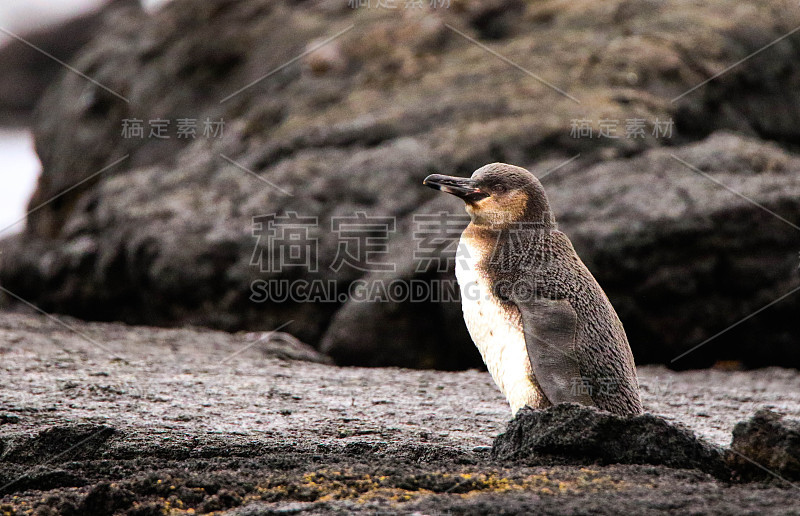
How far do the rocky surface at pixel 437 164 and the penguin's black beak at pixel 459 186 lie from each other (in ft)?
10.0

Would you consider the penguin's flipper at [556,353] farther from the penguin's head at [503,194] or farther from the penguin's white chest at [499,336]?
the penguin's head at [503,194]

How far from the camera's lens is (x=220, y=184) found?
999 centimetres

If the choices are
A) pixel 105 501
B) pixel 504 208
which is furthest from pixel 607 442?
pixel 105 501

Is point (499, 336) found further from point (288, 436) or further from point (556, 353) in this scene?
point (288, 436)

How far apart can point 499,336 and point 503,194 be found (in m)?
0.82

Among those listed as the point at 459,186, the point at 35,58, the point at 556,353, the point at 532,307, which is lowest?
the point at 556,353

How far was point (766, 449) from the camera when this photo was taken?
3389mm

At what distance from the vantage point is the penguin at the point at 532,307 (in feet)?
13.5

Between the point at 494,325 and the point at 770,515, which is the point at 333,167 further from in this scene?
the point at 770,515

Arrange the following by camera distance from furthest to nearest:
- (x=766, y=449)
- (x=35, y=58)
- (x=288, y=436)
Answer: (x=35, y=58), (x=288, y=436), (x=766, y=449)

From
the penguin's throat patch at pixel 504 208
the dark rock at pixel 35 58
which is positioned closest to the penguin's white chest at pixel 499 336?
the penguin's throat patch at pixel 504 208

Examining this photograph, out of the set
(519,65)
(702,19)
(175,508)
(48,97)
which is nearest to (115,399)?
(175,508)

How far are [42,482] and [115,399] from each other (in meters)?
1.51

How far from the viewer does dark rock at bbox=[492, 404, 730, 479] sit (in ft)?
12.2
